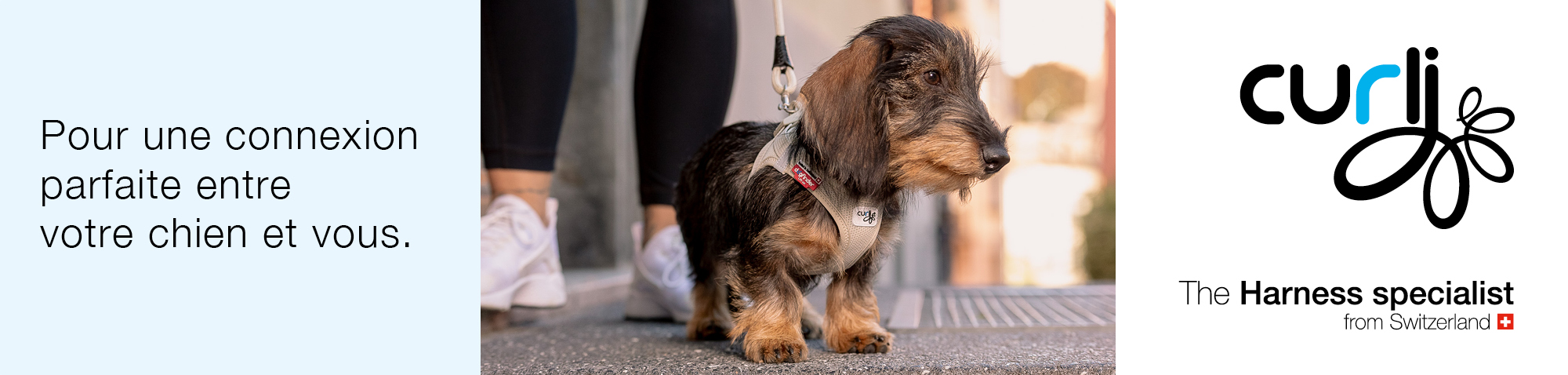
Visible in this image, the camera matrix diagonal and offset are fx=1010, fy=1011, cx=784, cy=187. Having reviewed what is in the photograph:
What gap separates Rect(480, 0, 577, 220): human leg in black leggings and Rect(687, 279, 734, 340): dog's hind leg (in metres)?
0.63

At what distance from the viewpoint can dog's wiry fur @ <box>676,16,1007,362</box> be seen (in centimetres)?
178

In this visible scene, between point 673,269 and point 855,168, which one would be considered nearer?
point 855,168

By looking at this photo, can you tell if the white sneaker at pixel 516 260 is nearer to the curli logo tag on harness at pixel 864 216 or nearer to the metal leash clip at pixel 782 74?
the metal leash clip at pixel 782 74

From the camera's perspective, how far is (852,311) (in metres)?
2.07

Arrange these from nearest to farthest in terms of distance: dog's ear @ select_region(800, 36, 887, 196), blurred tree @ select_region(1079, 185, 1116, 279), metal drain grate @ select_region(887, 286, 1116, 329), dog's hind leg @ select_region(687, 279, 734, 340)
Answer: dog's ear @ select_region(800, 36, 887, 196) < dog's hind leg @ select_region(687, 279, 734, 340) < metal drain grate @ select_region(887, 286, 1116, 329) < blurred tree @ select_region(1079, 185, 1116, 279)

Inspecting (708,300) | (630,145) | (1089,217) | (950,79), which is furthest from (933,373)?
(1089,217)

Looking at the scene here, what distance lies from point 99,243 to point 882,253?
61.3 inches

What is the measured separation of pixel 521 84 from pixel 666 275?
0.65 metres

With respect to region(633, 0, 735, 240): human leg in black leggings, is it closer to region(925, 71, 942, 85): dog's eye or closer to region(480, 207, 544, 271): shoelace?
region(480, 207, 544, 271): shoelace

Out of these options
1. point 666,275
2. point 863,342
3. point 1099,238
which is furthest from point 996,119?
point 1099,238

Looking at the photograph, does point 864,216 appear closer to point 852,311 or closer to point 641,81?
point 852,311
